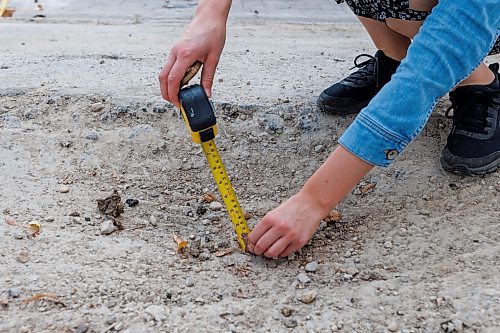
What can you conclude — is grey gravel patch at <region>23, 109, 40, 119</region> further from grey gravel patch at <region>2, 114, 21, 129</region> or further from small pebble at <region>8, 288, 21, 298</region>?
small pebble at <region>8, 288, 21, 298</region>

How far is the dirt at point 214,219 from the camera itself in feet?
4.13

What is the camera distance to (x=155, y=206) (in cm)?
177

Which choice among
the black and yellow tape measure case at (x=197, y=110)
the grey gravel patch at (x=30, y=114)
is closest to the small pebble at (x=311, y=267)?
the black and yellow tape measure case at (x=197, y=110)

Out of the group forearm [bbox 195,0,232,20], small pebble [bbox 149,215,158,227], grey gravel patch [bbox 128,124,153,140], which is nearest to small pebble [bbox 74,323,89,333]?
small pebble [bbox 149,215,158,227]

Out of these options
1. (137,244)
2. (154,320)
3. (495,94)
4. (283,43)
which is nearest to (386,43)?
(495,94)

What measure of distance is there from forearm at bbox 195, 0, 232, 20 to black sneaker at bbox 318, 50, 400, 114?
60 centimetres

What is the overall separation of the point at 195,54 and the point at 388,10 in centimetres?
57

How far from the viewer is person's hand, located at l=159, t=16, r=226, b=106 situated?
1463mm

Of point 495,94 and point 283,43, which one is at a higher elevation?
point 495,94

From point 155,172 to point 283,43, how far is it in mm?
1708

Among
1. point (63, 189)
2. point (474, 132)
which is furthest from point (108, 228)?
point (474, 132)

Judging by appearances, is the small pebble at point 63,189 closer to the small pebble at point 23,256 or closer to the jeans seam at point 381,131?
the small pebble at point 23,256

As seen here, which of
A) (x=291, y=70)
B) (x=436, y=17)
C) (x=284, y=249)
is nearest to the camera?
(x=436, y=17)

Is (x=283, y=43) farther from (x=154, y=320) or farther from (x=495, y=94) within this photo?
(x=154, y=320)
